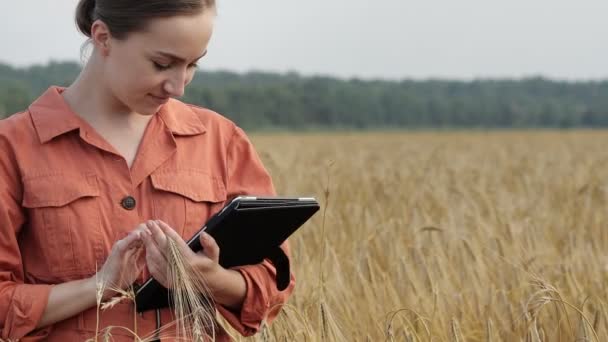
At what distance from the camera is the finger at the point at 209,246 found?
1.60 m

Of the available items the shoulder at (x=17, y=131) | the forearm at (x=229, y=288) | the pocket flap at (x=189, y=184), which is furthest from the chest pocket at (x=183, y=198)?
the shoulder at (x=17, y=131)

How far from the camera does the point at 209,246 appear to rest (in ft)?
5.29

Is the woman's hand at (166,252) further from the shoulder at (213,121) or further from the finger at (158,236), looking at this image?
the shoulder at (213,121)

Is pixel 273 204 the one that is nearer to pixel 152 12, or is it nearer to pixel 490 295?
pixel 152 12

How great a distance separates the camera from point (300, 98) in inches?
2864

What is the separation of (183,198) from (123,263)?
0.20 m

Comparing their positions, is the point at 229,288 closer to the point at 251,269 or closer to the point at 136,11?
the point at 251,269

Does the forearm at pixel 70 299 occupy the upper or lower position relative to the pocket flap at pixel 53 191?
lower

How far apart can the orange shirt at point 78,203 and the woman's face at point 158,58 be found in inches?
4.6

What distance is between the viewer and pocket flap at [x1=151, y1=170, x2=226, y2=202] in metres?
1.75

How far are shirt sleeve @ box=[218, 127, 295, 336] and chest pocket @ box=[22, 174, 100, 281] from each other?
25cm

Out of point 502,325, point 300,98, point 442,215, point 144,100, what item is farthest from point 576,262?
point 300,98

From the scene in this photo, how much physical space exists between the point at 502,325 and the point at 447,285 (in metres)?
0.38

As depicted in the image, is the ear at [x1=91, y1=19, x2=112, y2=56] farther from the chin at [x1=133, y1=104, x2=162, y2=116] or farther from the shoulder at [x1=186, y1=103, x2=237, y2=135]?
the shoulder at [x1=186, y1=103, x2=237, y2=135]
